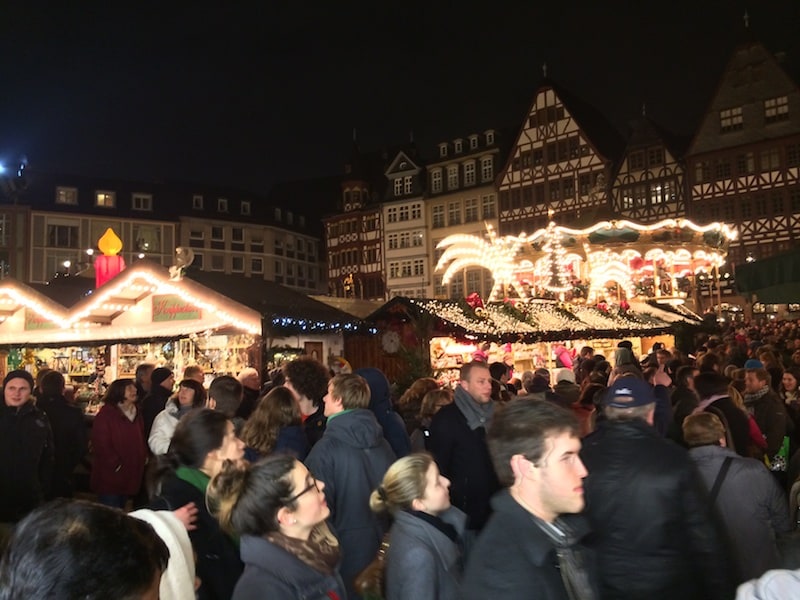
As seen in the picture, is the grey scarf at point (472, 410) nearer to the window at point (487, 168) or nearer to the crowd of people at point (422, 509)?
the crowd of people at point (422, 509)

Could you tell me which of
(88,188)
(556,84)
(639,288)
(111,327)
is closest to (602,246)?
(639,288)

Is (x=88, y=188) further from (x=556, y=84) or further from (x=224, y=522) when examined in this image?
(x=224, y=522)

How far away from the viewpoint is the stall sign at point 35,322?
52.2 ft

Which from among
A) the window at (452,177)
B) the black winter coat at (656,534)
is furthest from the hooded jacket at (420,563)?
the window at (452,177)

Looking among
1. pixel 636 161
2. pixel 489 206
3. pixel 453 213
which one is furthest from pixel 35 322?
pixel 453 213

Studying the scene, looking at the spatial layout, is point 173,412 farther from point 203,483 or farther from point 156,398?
point 203,483

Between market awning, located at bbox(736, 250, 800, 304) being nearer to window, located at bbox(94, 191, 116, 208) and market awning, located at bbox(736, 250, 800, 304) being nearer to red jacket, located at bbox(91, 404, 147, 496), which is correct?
red jacket, located at bbox(91, 404, 147, 496)

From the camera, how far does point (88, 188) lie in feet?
171

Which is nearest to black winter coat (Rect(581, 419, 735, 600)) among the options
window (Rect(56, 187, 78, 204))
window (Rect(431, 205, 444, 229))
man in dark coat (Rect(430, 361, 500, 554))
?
man in dark coat (Rect(430, 361, 500, 554))

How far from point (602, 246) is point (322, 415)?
16415 millimetres

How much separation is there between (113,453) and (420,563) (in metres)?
4.59

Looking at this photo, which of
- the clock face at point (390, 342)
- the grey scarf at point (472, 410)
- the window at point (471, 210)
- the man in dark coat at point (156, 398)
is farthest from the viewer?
the window at point (471, 210)

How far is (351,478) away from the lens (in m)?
4.10

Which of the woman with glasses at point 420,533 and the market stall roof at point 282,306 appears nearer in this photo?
the woman with glasses at point 420,533
